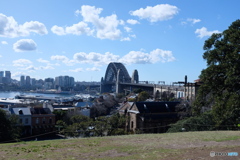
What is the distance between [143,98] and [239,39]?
202 feet

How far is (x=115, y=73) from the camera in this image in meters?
178

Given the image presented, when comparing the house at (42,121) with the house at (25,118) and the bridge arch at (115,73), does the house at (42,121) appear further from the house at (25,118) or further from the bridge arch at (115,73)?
the bridge arch at (115,73)

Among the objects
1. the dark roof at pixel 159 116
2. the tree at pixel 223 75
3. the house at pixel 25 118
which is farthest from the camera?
the house at pixel 25 118

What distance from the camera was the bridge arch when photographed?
170 meters

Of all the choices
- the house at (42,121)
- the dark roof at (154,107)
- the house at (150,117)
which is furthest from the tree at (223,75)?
the house at (42,121)

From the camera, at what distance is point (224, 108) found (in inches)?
602

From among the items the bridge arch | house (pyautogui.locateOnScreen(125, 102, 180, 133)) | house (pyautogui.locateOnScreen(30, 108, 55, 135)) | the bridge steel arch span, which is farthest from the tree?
the bridge arch

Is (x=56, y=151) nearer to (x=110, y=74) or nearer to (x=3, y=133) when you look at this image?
(x=3, y=133)

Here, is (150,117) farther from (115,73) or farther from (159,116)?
(115,73)

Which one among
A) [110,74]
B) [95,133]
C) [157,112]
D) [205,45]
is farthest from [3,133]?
[110,74]

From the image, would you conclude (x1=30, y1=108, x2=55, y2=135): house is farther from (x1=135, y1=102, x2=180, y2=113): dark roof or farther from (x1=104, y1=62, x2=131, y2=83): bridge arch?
(x1=104, y1=62, x2=131, y2=83): bridge arch

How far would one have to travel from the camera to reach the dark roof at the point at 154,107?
39750mm

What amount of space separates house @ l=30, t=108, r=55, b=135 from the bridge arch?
123m

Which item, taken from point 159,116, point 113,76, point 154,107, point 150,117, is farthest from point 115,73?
point 150,117
